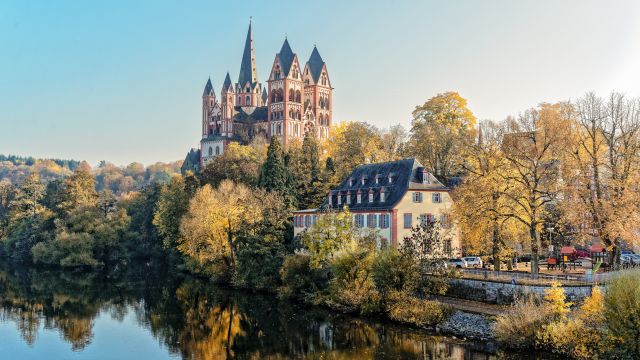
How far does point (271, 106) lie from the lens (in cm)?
13650

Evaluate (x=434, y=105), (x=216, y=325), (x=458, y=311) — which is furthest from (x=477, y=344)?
(x=434, y=105)

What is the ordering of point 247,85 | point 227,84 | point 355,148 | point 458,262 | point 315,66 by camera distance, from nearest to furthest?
1. point 458,262
2. point 355,148
3. point 315,66
4. point 227,84
5. point 247,85

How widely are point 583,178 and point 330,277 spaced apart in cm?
1791

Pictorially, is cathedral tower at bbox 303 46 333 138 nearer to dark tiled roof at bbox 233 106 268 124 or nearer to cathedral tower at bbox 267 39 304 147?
cathedral tower at bbox 267 39 304 147

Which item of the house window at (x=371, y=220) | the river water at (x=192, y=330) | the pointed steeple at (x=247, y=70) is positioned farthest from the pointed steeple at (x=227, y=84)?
the house window at (x=371, y=220)

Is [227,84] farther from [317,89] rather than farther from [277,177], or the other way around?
[277,177]

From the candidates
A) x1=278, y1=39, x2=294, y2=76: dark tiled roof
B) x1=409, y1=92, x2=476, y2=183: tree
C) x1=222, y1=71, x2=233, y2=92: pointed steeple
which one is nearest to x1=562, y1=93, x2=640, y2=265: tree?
x1=409, y1=92, x2=476, y2=183: tree

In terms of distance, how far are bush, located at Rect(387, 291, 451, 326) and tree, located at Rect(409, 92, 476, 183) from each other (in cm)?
2331

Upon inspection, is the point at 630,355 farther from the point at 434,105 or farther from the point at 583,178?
the point at 434,105

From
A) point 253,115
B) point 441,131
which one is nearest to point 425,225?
point 441,131

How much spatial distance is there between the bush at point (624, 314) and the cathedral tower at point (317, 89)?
379ft

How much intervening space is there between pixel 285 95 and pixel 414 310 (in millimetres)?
102386

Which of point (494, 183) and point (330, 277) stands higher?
point (494, 183)

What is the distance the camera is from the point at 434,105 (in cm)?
6481
